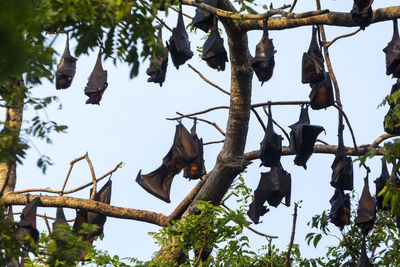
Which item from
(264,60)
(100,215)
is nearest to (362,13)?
(264,60)

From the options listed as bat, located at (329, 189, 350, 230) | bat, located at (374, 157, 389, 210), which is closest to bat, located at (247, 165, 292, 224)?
bat, located at (329, 189, 350, 230)

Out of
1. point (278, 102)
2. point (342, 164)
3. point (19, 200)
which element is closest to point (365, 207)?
point (342, 164)

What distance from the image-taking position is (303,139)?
9039mm

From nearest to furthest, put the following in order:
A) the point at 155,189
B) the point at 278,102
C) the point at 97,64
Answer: the point at 278,102 → the point at 155,189 → the point at 97,64

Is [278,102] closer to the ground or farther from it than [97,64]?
closer to the ground

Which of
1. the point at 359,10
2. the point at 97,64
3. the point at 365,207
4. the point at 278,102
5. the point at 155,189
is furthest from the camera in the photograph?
the point at 97,64

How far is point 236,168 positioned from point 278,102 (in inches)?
47.5

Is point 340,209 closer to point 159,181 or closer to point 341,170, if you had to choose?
point 341,170

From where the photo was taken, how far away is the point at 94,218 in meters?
8.84

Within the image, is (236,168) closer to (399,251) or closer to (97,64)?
(399,251)

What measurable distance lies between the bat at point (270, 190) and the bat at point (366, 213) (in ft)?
4.05

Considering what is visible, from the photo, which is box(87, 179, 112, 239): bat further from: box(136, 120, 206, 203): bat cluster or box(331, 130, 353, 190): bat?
box(331, 130, 353, 190): bat

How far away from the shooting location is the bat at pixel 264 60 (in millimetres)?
8750

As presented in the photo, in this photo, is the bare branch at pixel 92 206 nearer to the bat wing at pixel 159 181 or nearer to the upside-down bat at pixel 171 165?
the upside-down bat at pixel 171 165
